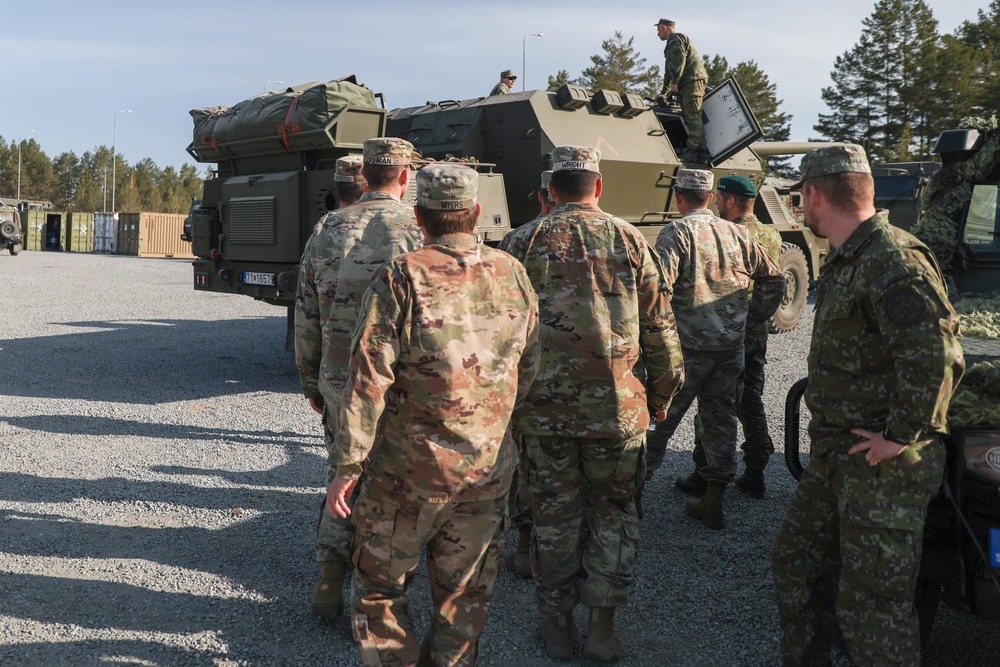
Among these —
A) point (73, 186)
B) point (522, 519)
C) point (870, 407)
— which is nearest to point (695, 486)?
point (522, 519)

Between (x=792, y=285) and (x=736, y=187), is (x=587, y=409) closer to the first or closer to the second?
(x=736, y=187)

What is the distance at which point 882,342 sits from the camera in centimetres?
264

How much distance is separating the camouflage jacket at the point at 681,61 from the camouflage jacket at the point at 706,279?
5409 mm

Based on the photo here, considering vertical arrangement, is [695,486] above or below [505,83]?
below

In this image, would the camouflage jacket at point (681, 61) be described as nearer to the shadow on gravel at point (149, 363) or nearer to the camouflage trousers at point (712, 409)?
the shadow on gravel at point (149, 363)

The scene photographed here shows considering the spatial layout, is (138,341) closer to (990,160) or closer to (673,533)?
(673,533)

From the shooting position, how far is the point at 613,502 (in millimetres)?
3396

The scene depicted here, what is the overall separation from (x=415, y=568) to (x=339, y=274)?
4.28ft

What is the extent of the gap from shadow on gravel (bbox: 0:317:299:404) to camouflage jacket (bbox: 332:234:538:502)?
18.4ft

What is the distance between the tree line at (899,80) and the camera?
34.6 m

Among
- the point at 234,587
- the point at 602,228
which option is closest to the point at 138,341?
the point at 234,587

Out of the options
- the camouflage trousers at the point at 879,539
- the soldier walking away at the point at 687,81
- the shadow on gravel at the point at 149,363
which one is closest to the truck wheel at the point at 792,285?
the soldier walking away at the point at 687,81

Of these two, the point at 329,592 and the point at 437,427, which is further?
the point at 329,592

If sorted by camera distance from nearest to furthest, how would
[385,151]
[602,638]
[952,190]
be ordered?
[602,638] → [385,151] → [952,190]
